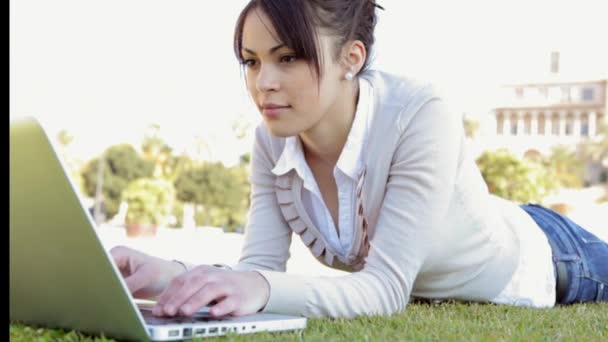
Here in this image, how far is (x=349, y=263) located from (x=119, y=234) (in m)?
19.8

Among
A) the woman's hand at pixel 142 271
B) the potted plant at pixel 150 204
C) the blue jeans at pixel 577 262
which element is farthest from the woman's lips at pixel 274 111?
the potted plant at pixel 150 204

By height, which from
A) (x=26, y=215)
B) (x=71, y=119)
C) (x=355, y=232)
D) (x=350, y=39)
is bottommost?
(x=71, y=119)

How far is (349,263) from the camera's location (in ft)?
7.43

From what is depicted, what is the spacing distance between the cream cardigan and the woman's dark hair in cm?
22

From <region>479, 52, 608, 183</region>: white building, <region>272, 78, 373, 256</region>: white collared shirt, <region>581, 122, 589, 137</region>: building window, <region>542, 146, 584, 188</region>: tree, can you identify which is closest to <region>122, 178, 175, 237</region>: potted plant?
<region>542, 146, 584, 188</region>: tree

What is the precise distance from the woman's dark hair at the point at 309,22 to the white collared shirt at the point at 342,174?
0.61 feet

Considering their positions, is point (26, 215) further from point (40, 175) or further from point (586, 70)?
point (586, 70)

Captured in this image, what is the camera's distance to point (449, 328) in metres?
1.68

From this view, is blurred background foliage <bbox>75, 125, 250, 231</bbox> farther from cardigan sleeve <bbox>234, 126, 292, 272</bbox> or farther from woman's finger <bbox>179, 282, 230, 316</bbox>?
woman's finger <bbox>179, 282, 230, 316</bbox>

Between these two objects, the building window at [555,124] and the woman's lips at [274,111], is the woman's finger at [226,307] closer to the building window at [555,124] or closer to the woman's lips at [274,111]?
the woman's lips at [274,111]

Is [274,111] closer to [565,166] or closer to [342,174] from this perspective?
[342,174]

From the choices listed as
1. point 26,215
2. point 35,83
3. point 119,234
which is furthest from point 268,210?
point 35,83

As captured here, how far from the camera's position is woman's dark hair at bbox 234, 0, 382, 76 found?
185 centimetres

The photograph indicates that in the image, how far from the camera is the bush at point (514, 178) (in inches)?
1379
